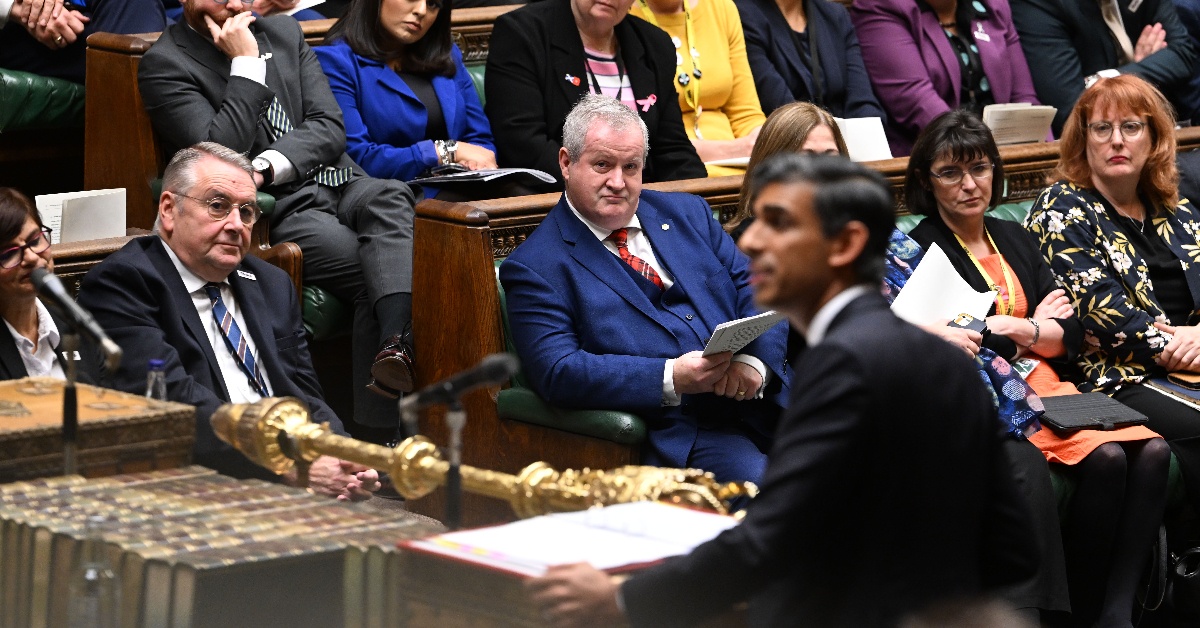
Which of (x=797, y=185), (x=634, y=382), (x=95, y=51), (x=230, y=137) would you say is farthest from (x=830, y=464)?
(x=95, y=51)

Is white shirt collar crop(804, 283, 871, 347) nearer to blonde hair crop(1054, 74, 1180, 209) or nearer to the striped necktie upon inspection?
the striped necktie

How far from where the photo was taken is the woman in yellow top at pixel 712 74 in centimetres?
476

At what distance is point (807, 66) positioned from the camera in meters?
5.18

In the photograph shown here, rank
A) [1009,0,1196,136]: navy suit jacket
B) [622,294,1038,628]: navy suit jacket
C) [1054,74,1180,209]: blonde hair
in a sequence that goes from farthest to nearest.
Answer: [1009,0,1196,136]: navy suit jacket < [1054,74,1180,209]: blonde hair < [622,294,1038,628]: navy suit jacket

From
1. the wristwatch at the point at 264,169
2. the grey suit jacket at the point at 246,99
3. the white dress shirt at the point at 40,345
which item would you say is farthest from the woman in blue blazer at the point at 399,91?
the white dress shirt at the point at 40,345

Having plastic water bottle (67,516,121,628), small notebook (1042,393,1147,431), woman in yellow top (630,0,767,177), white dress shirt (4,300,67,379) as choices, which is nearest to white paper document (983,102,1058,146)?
woman in yellow top (630,0,767,177)

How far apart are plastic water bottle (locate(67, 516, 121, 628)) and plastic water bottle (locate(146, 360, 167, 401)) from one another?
1.46 ft

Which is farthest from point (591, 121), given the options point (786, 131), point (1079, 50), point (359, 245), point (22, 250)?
point (1079, 50)

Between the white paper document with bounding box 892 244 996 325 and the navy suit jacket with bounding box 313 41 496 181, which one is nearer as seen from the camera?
the white paper document with bounding box 892 244 996 325

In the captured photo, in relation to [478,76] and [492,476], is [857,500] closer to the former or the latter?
[492,476]

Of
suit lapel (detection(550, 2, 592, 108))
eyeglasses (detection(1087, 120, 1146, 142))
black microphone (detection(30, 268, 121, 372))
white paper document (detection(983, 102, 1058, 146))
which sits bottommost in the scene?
black microphone (detection(30, 268, 121, 372))

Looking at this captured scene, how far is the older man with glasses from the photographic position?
114 inches

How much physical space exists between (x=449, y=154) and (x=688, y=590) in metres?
2.77

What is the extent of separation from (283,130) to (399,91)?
1.23 ft
